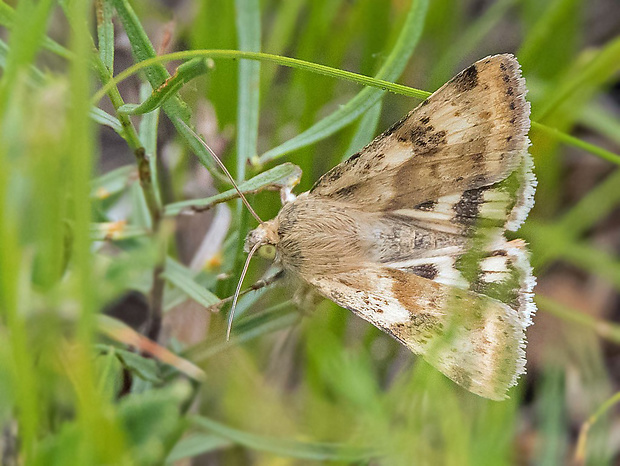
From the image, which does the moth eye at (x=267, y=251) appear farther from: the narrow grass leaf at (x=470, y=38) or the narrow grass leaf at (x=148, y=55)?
the narrow grass leaf at (x=470, y=38)

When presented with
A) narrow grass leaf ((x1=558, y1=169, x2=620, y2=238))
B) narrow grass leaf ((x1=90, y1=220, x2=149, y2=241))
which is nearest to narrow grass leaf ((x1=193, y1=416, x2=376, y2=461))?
narrow grass leaf ((x1=90, y1=220, x2=149, y2=241))

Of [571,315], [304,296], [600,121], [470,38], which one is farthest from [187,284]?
[600,121]

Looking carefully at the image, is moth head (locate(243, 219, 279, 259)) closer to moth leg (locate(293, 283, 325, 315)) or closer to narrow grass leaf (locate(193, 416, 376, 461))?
moth leg (locate(293, 283, 325, 315))

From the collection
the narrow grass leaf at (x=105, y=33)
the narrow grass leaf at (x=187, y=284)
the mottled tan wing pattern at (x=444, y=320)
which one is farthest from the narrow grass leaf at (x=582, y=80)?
the narrow grass leaf at (x=105, y=33)

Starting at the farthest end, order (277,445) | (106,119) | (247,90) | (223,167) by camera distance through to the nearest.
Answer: (277,445), (247,90), (223,167), (106,119)

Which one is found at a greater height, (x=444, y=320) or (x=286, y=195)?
(x=286, y=195)

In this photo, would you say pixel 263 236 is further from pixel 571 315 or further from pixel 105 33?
pixel 571 315

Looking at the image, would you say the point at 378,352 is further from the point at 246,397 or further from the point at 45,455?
the point at 45,455

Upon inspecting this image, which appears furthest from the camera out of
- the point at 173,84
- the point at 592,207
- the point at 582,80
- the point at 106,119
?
the point at 592,207

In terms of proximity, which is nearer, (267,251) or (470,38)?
(267,251)
